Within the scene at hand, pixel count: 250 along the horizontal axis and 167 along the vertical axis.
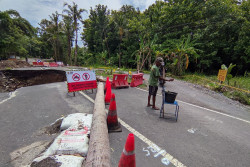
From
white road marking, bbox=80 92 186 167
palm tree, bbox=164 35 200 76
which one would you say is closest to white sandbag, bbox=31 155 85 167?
white road marking, bbox=80 92 186 167

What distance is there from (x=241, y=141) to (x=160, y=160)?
239 cm

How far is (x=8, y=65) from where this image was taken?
62.2 ft

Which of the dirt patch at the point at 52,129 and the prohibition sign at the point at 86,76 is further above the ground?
Result: the prohibition sign at the point at 86,76

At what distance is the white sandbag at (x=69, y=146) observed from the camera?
2.23m

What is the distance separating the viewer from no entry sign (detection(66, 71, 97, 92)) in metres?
6.06

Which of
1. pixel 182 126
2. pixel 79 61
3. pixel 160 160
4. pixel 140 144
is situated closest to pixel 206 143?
pixel 182 126

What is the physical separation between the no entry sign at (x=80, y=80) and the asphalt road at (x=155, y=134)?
99cm

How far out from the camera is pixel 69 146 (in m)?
2.30

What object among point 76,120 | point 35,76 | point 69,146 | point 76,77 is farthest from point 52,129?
point 35,76

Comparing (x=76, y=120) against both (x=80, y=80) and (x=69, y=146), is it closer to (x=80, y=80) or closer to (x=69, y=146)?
(x=69, y=146)

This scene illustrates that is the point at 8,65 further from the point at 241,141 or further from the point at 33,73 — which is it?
the point at 241,141

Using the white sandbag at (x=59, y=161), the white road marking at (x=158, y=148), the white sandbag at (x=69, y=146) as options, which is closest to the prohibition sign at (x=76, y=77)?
the white road marking at (x=158, y=148)

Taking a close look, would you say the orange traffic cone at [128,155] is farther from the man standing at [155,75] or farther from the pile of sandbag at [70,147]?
the man standing at [155,75]

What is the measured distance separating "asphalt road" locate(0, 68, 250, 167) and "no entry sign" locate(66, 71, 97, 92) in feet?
3.25
